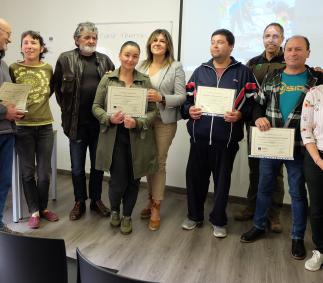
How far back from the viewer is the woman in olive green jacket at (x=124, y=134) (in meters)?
2.37

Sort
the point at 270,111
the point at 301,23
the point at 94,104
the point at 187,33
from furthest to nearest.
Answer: the point at 187,33 < the point at 301,23 < the point at 94,104 < the point at 270,111

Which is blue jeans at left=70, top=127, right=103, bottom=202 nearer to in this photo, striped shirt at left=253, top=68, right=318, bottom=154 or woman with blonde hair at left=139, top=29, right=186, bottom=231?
woman with blonde hair at left=139, top=29, right=186, bottom=231

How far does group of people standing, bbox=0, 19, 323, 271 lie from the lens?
2236mm

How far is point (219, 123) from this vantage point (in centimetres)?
242

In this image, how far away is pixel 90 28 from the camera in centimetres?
254

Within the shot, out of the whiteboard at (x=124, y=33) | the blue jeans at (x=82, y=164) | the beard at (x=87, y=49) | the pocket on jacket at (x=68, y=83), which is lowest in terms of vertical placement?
the blue jeans at (x=82, y=164)

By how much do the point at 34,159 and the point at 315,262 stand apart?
2225 millimetres

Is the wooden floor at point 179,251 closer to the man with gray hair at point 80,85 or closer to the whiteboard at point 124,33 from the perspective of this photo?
the man with gray hair at point 80,85

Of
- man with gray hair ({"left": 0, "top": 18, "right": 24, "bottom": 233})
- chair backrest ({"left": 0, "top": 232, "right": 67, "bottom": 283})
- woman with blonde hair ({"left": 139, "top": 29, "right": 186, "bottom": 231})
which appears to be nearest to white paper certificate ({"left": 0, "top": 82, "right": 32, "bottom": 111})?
man with gray hair ({"left": 0, "top": 18, "right": 24, "bottom": 233})

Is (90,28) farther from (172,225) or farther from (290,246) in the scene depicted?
(290,246)

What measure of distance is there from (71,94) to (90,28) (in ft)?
1.76

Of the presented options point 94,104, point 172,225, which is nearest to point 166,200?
point 172,225

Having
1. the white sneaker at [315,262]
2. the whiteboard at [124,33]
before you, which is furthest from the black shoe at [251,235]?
the whiteboard at [124,33]

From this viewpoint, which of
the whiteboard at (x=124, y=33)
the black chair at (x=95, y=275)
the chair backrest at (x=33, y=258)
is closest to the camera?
the black chair at (x=95, y=275)
